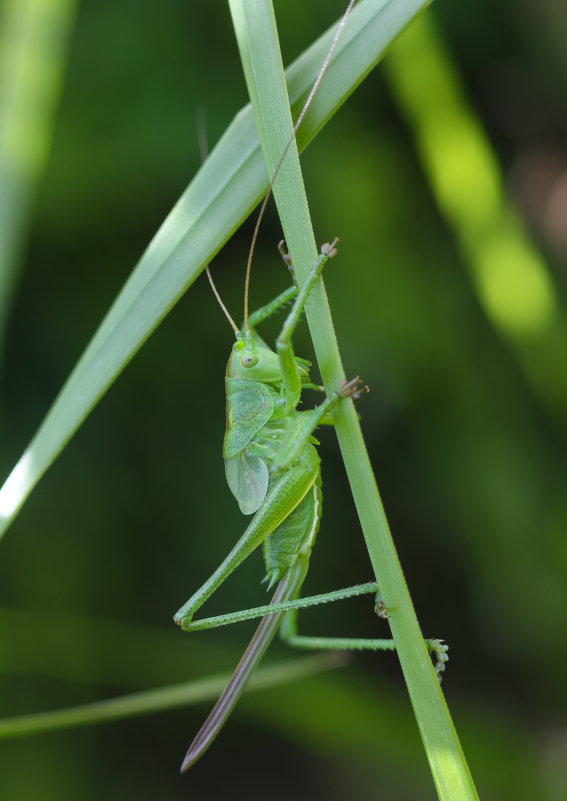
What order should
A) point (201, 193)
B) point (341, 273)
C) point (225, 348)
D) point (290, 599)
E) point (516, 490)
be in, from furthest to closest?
point (225, 348) < point (341, 273) < point (516, 490) < point (290, 599) < point (201, 193)

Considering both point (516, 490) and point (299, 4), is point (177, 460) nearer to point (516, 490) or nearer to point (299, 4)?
point (516, 490)

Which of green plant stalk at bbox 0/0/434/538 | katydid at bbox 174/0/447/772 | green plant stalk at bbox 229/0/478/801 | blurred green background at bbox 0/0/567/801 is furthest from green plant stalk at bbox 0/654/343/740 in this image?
blurred green background at bbox 0/0/567/801

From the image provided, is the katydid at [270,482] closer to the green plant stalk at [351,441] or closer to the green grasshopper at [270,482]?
the green grasshopper at [270,482]

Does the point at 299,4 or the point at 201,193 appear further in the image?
the point at 299,4

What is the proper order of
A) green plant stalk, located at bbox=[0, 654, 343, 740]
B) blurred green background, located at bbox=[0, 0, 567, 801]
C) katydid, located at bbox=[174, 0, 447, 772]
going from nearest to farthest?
green plant stalk, located at bbox=[0, 654, 343, 740], katydid, located at bbox=[174, 0, 447, 772], blurred green background, located at bbox=[0, 0, 567, 801]

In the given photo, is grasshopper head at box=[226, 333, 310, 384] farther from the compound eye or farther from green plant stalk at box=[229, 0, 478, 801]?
green plant stalk at box=[229, 0, 478, 801]

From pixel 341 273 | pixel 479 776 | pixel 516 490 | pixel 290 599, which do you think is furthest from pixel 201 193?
pixel 479 776

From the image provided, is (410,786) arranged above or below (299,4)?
below
